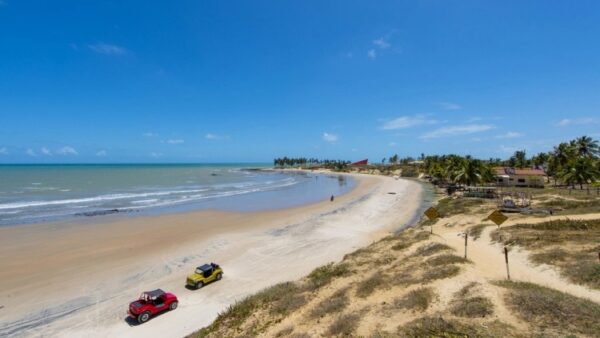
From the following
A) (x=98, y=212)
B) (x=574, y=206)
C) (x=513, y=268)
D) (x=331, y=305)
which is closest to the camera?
(x=331, y=305)

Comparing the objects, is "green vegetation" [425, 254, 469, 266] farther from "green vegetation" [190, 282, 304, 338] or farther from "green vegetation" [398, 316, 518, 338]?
"green vegetation" [190, 282, 304, 338]

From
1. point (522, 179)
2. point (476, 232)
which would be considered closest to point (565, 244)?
point (476, 232)

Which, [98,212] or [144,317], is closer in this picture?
[144,317]

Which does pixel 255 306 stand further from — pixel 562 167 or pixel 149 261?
pixel 562 167

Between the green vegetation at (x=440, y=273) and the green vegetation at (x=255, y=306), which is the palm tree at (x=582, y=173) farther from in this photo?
the green vegetation at (x=255, y=306)

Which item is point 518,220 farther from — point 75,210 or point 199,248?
point 75,210

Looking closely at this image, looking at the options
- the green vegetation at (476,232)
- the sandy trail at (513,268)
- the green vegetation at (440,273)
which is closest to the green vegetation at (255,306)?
the green vegetation at (440,273)
